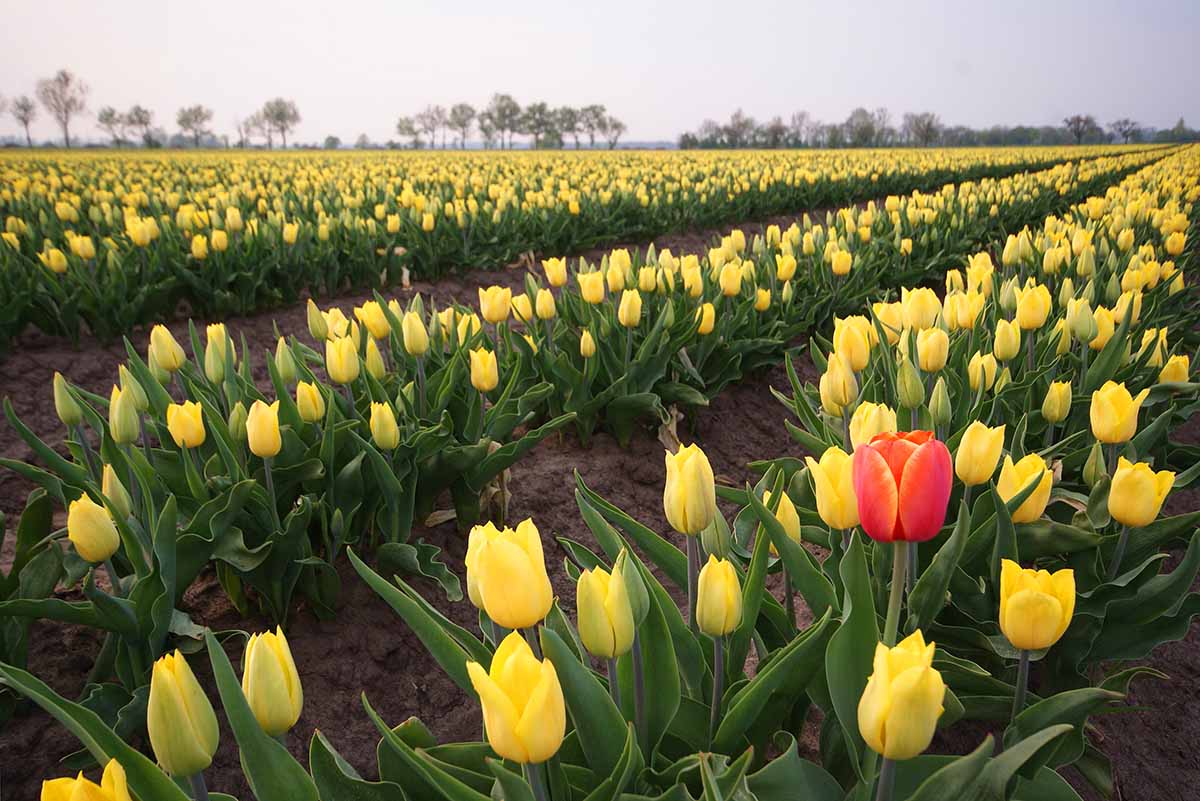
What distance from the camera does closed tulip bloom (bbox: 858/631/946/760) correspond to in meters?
0.74

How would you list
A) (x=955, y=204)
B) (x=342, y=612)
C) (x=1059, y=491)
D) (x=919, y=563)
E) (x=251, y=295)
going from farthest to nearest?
1. (x=955, y=204)
2. (x=251, y=295)
3. (x=342, y=612)
4. (x=1059, y=491)
5. (x=919, y=563)

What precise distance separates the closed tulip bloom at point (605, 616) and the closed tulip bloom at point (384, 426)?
1186mm

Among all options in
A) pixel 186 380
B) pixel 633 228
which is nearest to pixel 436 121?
pixel 633 228

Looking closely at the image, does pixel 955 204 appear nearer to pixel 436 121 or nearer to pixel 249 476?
pixel 249 476

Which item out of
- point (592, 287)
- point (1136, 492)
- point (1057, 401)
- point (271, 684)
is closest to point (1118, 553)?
point (1136, 492)

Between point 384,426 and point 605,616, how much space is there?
4.04 ft

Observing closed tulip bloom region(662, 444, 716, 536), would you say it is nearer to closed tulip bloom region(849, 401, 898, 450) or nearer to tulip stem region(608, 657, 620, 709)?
tulip stem region(608, 657, 620, 709)

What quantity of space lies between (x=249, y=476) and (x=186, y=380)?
17.6 inches

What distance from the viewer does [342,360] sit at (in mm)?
2229

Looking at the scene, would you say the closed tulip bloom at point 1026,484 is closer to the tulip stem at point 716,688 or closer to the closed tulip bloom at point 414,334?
the tulip stem at point 716,688

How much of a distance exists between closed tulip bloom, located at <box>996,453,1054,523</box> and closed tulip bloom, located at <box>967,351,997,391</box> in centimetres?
74

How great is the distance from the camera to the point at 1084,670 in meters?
1.62

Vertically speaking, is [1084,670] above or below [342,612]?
above

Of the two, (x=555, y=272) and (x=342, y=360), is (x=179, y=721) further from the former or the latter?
(x=555, y=272)
